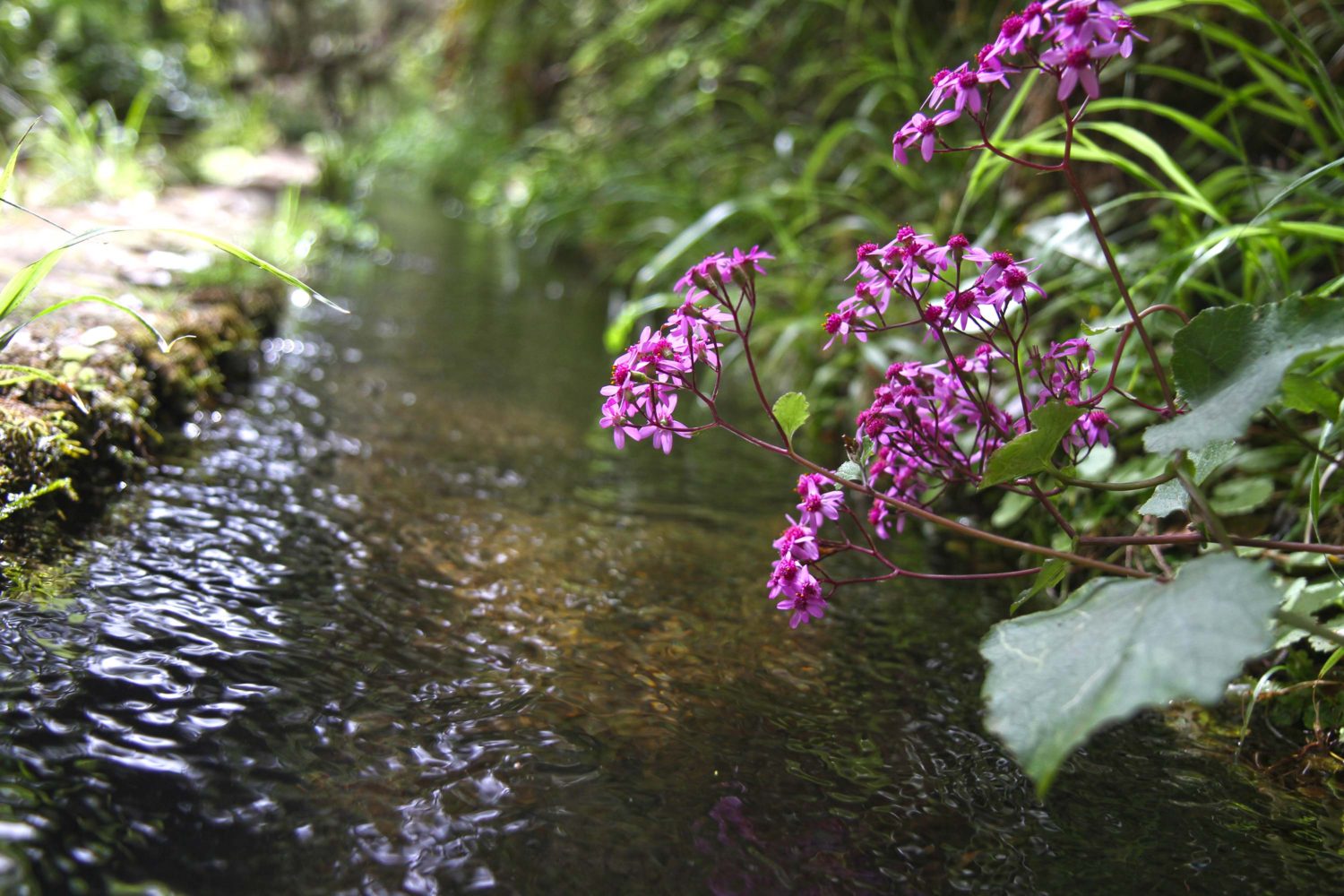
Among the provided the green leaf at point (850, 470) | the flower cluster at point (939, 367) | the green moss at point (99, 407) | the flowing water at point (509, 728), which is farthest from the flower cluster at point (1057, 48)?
the green moss at point (99, 407)

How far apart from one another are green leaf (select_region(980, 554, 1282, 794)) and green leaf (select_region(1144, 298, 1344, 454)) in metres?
0.12

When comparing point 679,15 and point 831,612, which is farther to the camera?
point 679,15

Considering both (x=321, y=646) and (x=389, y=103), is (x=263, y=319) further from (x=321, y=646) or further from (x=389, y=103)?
(x=389, y=103)

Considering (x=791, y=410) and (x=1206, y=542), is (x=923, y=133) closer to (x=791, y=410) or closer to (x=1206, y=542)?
(x=791, y=410)

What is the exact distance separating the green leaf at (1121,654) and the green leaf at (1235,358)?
12 centimetres

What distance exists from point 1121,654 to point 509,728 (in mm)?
600

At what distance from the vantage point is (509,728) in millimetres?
980

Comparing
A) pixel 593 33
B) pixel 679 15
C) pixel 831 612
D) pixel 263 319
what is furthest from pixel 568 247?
pixel 831 612

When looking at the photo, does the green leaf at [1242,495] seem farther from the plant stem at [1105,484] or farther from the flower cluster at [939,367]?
the plant stem at [1105,484]

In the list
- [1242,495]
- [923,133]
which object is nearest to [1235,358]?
[923,133]

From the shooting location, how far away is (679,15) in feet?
18.5

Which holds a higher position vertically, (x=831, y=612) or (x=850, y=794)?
(x=831, y=612)

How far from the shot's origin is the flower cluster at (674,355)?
101 cm

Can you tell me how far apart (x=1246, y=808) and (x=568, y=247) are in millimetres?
4969
